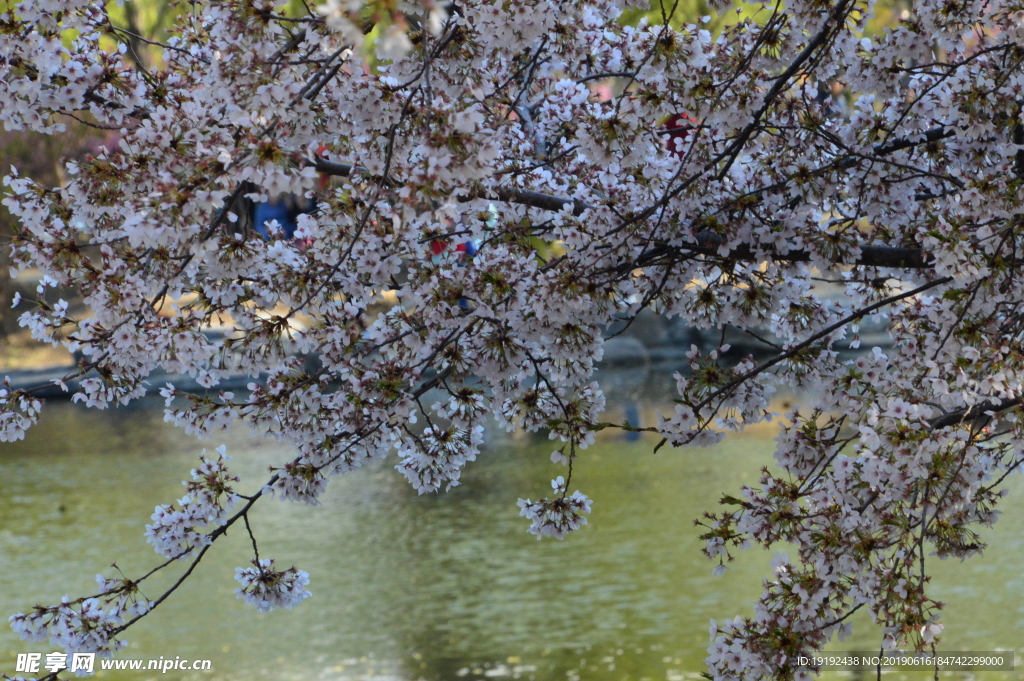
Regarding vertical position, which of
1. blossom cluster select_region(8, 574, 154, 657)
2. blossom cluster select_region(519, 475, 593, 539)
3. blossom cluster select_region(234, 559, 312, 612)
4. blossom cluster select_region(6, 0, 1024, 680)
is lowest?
blossom cluster select_region(8, 574, 154, 657)

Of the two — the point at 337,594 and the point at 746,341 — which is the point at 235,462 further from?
the point at 746,341

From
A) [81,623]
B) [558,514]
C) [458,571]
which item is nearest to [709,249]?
[558,514]

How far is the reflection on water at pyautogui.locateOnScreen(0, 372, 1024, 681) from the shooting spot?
7102mm

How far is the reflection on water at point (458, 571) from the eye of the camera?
710 centimetres

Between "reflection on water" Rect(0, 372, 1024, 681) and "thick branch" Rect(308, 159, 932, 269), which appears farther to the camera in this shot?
"reflection on water" Rect(0, 372, 1024, 681)

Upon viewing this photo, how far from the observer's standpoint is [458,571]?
336 inches

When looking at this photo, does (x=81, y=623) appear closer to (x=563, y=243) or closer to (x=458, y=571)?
(x=563, y=243)

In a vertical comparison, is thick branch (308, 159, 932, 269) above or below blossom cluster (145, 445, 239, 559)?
above

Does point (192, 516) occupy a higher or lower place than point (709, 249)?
lower

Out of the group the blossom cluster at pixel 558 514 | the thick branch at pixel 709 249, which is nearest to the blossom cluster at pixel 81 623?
the blossom cluster at pixel 558 514

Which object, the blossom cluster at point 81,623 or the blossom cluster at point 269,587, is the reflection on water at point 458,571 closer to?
the blossom cluster at point 269,587

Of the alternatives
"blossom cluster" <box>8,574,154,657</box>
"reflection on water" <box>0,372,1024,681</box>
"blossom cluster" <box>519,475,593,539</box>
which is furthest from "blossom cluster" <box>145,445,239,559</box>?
"reflection on water" <box>0,372,1024,681</box>

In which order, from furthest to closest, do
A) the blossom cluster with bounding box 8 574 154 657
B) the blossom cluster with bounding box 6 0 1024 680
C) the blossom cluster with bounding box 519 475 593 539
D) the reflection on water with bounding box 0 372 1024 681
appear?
the reflection on water with bounding box 0 372 1024 681 → the blossom cluster with bounding box 519 475 593 539 → the blossom cluster with bounding box 8 574 154 657 → the blossom cluster with bounding box 6 0 1024 680

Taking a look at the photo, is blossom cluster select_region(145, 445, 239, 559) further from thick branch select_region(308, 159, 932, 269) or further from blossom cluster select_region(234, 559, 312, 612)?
thick branch select_region(308, 159, 932, 269)
